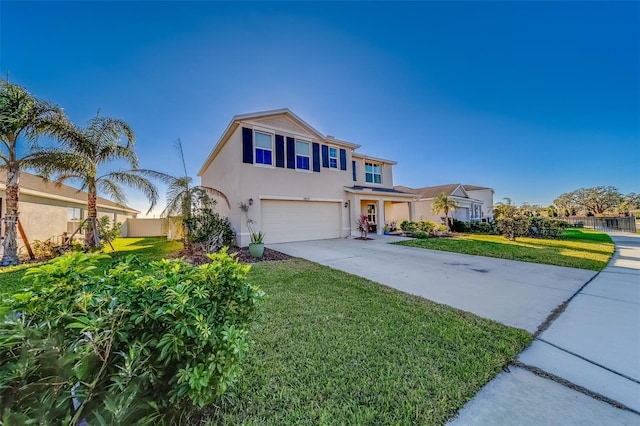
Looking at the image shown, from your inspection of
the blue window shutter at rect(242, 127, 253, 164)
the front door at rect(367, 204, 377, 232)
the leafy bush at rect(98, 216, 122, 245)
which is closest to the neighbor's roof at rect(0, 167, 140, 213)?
the leafy bush at rect(98, 216, 122, 245)

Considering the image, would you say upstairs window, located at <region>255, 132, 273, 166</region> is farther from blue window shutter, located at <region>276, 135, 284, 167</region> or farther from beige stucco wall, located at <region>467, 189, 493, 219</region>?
beige stucco wall, located at <region>467, 189, 493, 219</region>

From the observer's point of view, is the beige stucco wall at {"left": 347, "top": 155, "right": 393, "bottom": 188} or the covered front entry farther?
the beige stucco wall at {"left": 347, "top": 155, "right": 393, "bottom": 188}

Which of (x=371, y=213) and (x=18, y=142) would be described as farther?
(x=371, y=213)

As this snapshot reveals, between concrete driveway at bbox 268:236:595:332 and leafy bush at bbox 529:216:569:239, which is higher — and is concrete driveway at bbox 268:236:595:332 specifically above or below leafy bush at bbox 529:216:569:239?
below

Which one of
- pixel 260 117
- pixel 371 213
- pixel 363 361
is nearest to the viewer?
pixel 363 361

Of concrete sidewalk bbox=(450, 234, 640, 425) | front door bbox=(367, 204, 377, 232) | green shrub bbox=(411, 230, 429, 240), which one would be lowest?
concrete sidewalk bbox=(450, 234, 640, 425)

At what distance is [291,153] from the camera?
1303 cm

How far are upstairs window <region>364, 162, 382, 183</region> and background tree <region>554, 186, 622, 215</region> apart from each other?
4447 centimetres

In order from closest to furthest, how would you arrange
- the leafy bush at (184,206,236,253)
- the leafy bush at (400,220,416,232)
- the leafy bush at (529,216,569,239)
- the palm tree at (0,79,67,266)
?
the palm tree at (0,79,67,266), the leafy bush at (184,206,236,253), the leafy bush at (529,216,569,239), the leafy bush at (400,220,416,232)

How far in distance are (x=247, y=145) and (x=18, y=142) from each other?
25.5 ft

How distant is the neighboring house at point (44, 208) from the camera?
1066cm

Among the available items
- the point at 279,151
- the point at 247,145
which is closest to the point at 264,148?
the point at 279,151

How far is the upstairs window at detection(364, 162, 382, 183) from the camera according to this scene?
18516 mm

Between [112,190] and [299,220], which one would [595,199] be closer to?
[299,220]
